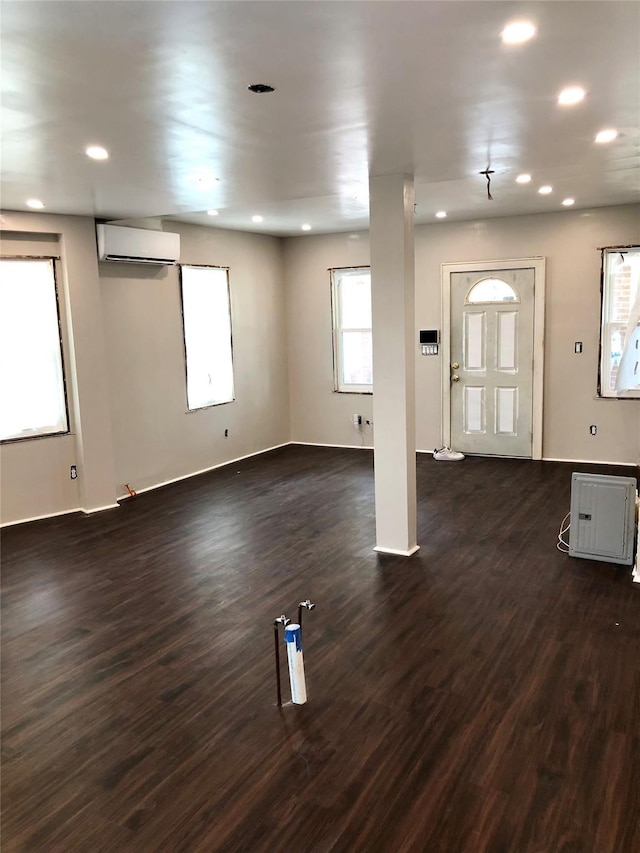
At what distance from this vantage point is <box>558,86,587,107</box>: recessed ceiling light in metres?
2.74

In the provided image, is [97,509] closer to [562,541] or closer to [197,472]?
[197,472]

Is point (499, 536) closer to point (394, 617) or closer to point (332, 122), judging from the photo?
point (394, 617)

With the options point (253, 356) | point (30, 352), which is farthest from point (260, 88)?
point (253, 356)

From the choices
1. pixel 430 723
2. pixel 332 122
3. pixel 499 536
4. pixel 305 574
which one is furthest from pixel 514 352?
pixel 430 723

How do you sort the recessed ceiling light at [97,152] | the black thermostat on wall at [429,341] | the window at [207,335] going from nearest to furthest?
the recessed ceiling light at [97,152] < the window at [207,335] < the black thermostat on wall at [429,341]

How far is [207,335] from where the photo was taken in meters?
7.44

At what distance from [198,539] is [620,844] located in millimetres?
3670

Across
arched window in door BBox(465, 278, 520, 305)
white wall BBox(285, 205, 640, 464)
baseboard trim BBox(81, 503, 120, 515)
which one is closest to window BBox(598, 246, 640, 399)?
white wall BBox(285, 205, 640, 464)

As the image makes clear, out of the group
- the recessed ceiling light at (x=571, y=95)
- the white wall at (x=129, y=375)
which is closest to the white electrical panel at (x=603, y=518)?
the recessed ceiling light at (x=571, y=95)

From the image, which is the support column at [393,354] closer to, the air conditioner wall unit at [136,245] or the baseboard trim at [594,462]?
the air conditioner wall unit at [136,245]

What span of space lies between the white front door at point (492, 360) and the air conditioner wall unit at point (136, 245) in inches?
129

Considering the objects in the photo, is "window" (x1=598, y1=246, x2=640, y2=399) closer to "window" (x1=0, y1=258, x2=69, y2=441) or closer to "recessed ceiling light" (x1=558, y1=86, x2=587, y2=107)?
"recessed ceiling light" (x1=558, y1=86, x2=587, y2=107)

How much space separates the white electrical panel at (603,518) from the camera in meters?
4.31

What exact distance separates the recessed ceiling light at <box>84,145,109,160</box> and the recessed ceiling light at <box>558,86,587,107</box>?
233cm
